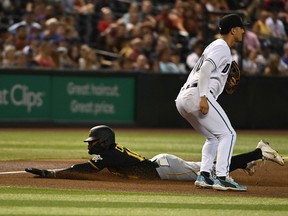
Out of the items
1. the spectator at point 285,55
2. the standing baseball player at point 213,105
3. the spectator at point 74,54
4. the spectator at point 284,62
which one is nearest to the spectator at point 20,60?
the spectator at point 74,54

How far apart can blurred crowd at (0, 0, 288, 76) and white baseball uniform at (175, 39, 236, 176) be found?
9.41 metres

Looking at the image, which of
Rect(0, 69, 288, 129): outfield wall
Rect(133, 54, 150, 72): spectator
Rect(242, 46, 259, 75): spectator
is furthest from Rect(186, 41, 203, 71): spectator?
Rect(242, 46, 259, 75): spectator

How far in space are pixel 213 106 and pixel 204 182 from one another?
0.79m

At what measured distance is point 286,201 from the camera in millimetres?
8016

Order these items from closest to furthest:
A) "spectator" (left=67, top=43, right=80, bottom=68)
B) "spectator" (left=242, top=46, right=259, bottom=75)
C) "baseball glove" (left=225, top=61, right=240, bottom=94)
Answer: "baseball glove" (left=225, top=61, right=240, bottom=94) → "spectator" (left=67, top=43, right=80, bottom=68) → "spectator" (left=242, top=46, right=259, bottom=75)

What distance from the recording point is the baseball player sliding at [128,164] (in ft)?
30.5

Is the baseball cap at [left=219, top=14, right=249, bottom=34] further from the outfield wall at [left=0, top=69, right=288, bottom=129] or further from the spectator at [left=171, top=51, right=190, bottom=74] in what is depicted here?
the spectator at [left=171, top=51, right=190, bottom=74]

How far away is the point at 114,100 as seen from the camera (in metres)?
18.6

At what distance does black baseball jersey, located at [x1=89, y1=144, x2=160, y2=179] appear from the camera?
30.4 ft

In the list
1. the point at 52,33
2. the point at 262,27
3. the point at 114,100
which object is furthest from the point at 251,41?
the point at 52,33

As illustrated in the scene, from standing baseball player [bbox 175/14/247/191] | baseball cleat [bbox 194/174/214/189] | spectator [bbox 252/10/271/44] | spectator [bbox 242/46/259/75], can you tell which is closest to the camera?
standing baseball player [bbox 175/14/247/191]

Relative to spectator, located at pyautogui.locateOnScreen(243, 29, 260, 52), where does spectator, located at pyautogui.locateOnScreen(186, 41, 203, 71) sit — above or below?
below

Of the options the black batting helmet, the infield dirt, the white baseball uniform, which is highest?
the white baseball uniform

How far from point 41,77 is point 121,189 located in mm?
9820
